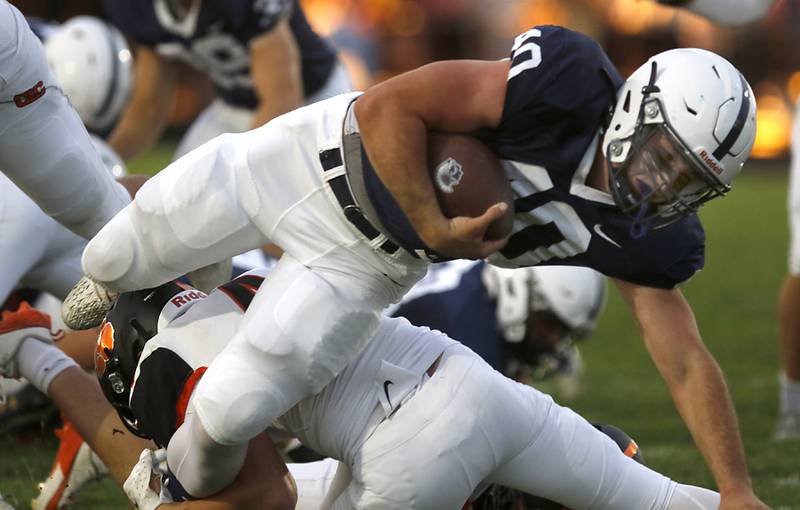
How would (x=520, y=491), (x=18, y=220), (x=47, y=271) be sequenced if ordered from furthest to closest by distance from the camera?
(x=47, y=271), (x=18, y=220), (x=520, y=491)

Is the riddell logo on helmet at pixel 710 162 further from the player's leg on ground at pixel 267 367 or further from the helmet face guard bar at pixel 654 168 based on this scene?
the player's leg on ground at pixel 267 367

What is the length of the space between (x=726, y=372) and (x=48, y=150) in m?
3.50

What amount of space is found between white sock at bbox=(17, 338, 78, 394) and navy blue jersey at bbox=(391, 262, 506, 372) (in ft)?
4.06

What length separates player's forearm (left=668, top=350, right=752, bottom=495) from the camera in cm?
253

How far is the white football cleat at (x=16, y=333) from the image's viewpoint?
3133 mm

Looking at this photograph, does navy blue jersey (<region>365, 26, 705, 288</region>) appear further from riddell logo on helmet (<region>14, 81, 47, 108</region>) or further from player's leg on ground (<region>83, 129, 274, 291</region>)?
riddell logo on helmet (<region>14, 81, 47, 108</region>)

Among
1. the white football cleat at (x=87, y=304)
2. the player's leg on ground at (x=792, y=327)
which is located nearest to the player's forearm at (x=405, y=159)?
the white football cleat at (x=87, y=304)

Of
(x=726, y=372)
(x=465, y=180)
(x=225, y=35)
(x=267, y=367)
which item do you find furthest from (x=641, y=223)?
(x=726, y=372)

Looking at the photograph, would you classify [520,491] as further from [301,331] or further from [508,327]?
[508,327]

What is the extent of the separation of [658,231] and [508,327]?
1.56 m

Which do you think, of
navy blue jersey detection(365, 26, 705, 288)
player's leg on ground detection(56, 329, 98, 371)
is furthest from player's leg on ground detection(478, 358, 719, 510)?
player's leg on ground detection(56, 329, 98, 371)

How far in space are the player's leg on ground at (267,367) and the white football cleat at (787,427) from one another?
2170 millimetres

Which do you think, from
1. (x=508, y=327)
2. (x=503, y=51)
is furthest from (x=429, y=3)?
(x=508, y=327)

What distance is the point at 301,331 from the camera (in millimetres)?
2529
